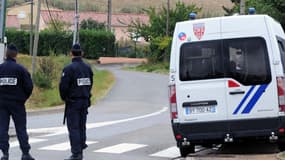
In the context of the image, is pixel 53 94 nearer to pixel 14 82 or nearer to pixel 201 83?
pixel 201 83

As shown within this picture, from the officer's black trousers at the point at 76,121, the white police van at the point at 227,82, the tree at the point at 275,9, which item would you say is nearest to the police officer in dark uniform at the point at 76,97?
the officer's black trousers at the point at 76,121

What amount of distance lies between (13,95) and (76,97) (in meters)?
0.98

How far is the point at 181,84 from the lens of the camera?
480 inches

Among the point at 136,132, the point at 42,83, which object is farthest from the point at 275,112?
the point at 42,83

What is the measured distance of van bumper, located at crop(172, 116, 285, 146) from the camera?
11.9 m

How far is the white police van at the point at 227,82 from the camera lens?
11922 mm

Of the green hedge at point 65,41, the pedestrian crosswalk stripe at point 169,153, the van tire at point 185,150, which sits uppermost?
the green hedge at point 65,41

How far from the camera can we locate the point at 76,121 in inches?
431

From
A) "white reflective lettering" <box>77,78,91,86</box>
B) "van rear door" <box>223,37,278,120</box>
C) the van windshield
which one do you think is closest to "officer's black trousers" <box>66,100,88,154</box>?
"white reflective lettering" <box>77,78,91,86</box>

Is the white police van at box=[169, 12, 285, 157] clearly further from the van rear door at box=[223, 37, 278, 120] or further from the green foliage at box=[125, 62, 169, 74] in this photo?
the green foliage at box=[125, 62, 169, 74]

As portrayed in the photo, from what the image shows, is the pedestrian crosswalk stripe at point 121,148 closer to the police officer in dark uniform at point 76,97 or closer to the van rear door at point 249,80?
the police officer in dark uniform at point 76,97

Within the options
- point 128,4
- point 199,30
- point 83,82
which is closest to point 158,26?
point 199,30

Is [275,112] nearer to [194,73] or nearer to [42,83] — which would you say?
[194,73]

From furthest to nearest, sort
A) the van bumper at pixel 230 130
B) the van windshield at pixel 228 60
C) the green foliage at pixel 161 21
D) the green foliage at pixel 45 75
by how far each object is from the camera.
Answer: the green foliage at pixel 161 21 < the green foliage at pixel 45 75 < the van windshield at pixel 228 60 < the van bumper at pixel 230 130
